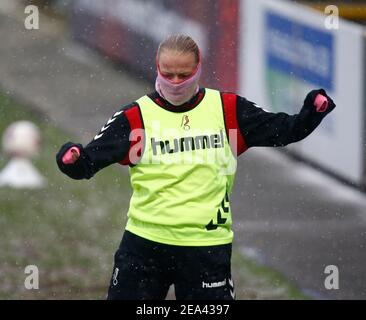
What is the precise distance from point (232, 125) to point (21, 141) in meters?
6.54

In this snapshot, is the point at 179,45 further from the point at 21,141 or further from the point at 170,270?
the point at 21,141

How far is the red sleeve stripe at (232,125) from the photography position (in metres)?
6.29

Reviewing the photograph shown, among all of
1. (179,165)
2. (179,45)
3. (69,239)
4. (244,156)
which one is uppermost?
(179,45)

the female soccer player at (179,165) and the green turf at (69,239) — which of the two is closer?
the female soccer player at (179,165)

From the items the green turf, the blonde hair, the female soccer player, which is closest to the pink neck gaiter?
the female soccer player

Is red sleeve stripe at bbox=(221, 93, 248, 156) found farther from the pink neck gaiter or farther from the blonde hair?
the blonde hair

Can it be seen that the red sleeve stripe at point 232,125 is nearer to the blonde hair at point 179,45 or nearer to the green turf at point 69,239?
the blonde hair at point 179,45

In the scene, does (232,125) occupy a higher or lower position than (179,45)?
lower

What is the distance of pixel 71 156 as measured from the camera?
239 inches

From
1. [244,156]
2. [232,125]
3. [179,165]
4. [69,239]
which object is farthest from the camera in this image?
[244,156]

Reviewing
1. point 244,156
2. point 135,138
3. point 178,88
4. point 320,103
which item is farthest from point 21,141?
point 320,103

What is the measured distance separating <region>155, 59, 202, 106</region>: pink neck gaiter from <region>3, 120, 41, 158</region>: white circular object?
6.36 metres

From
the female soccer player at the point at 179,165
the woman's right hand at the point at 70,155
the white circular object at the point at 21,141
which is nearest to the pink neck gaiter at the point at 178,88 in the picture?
the female soccer player at the point at 179,165

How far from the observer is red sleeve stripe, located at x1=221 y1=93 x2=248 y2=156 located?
6.29 m
